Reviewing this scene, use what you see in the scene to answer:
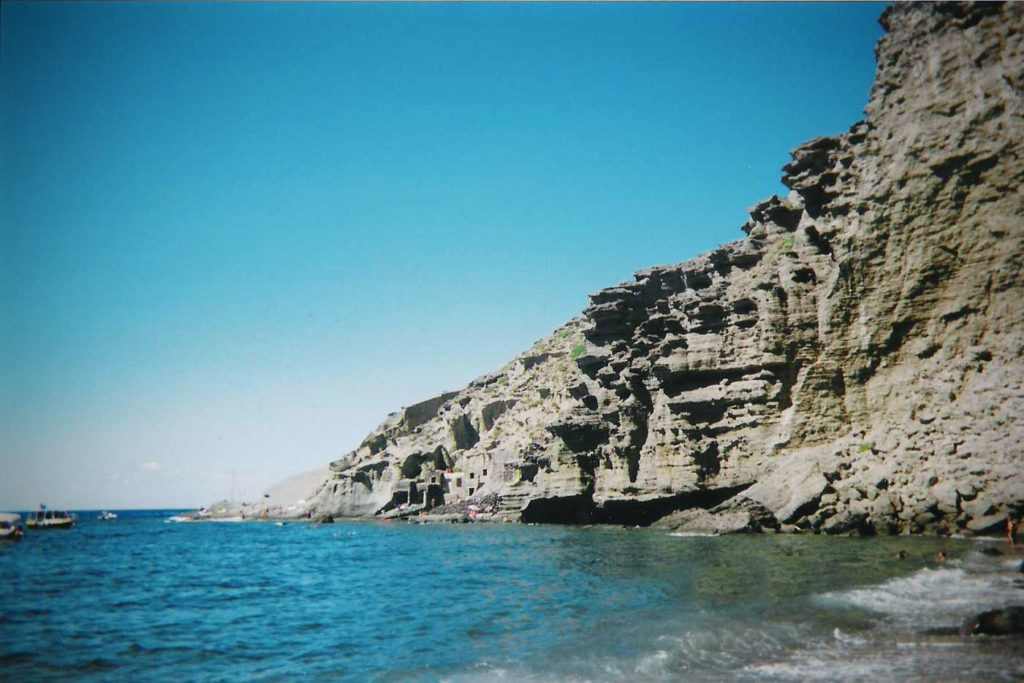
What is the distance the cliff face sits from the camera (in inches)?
1315

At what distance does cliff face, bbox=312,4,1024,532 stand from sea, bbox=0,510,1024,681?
232 inches

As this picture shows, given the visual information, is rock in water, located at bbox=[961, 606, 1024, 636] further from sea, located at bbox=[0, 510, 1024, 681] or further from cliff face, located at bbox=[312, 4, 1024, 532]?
cliff face, located at bbox=[312, 4, 1024, 532]

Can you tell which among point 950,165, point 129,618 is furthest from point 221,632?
point 950,165

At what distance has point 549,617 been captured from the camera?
18141 millimetres

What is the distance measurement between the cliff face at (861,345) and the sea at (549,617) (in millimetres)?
5880

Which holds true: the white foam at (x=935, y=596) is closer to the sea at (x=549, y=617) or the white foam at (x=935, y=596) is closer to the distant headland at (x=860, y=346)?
the sea at (x=549, y=617)

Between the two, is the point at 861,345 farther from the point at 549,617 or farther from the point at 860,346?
the point at 549,617

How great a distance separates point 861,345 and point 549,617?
102 feet

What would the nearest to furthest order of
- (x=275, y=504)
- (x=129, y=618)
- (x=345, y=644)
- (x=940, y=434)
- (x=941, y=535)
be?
(x=345, y=644), (x=129, y=618), (x=941, y=535), (x=940, y=434), (x=275, y=504)

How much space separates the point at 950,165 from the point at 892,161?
10.7ft

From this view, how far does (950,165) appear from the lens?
36.3 metres

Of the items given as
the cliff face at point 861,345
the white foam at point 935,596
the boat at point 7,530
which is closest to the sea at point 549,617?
the white foam at point 935,596

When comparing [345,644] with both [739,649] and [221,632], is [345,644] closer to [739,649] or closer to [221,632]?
[221,632]

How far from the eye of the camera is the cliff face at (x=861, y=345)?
3341 centimetres
